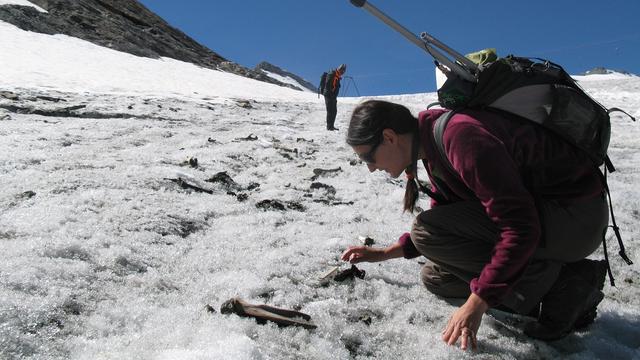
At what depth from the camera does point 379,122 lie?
8.85ft

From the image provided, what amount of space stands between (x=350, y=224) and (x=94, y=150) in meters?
4.37

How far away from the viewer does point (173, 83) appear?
23.7 m

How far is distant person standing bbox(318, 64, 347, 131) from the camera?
1391cm

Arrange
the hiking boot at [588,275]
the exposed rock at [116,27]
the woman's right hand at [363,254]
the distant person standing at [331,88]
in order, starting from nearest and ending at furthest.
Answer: the hiking boot at [588,275]
the woman's right hand at [363,254]
the distant person standing at [331,88]
the exposed rock at [116,27]

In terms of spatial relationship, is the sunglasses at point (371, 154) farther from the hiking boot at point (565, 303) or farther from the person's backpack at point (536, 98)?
the hiking boot at point (565, 303)

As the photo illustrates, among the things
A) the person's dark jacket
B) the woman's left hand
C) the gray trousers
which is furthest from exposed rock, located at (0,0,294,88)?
the woman's left hand

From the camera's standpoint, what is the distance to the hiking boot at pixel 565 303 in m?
2.77

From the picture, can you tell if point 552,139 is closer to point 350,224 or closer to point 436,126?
point 436,126

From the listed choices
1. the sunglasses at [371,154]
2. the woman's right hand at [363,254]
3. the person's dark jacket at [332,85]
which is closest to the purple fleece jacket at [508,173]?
the sunglasses at [371,154]

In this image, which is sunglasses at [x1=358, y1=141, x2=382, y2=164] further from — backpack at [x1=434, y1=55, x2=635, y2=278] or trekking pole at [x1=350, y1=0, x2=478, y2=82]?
trekking pole at [x1=350, y1=0, x2=478, y2=82]

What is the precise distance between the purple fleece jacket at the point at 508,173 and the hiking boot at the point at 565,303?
0.48 m

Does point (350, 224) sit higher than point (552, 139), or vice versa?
point (552, 139)

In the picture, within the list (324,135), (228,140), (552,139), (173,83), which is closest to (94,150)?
(228,140)

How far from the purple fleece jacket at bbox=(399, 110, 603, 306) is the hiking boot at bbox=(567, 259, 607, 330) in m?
0.46
